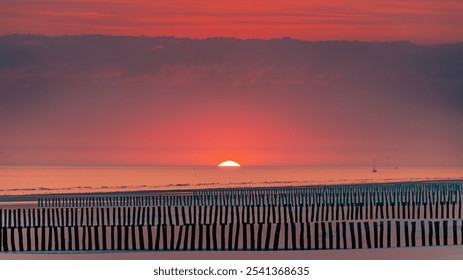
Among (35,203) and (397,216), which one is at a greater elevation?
(35,203)

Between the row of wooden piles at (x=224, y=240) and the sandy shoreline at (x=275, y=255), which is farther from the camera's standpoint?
the row of wooden piles at (x=224, y=240)

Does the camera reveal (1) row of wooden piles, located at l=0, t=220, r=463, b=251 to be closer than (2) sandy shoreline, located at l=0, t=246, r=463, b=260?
No

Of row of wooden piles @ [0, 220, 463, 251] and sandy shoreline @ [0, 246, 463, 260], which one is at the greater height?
row of wooden piles @ [0, 220, 463, 251]

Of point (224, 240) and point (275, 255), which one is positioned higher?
point (224, 240)

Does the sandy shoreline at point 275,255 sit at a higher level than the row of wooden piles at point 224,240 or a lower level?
lower

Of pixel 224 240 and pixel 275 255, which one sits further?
pixel 224 240
